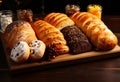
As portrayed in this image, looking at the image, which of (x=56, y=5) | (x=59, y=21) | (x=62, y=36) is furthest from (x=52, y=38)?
(x=56, y=5)

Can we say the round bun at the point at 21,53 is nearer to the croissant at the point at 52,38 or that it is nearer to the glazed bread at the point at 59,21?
the croissant at the point at 52,38

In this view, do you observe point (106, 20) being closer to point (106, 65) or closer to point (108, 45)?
point (108, 45)

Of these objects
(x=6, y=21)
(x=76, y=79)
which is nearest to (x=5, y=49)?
(x=6, y=21)

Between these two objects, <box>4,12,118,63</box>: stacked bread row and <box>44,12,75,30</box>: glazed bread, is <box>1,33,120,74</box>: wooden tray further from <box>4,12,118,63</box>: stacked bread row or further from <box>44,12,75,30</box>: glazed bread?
<box>44,12,75,30</box>: glazed bread

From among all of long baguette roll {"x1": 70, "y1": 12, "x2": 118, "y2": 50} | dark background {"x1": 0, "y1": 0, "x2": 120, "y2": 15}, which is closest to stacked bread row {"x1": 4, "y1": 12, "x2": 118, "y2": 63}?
long baguette roll {"x1": 70, "y1": 12, "x2": 118, "y2": 50}

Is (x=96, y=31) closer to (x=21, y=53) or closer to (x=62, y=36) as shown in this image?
(x=62, y=36)
